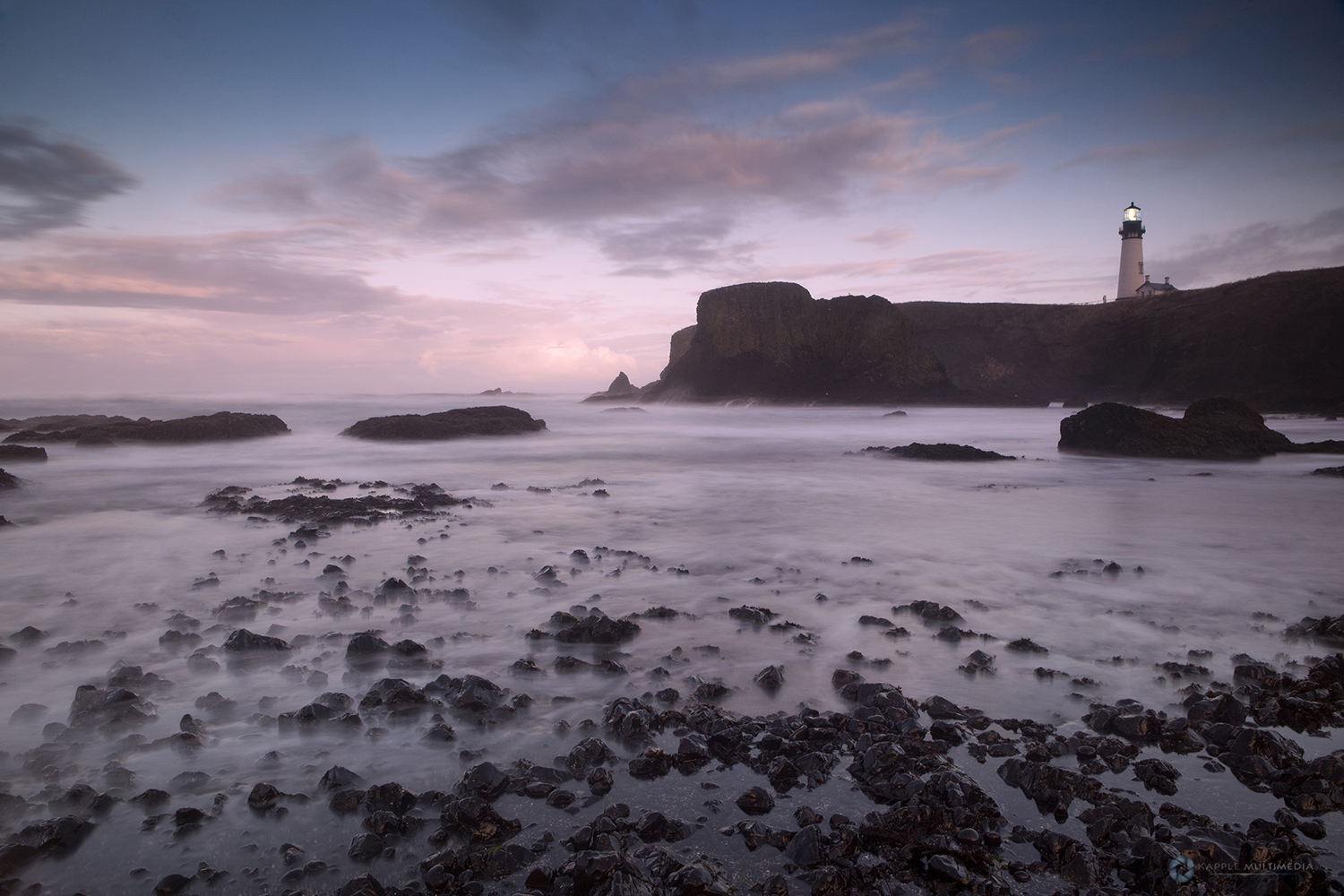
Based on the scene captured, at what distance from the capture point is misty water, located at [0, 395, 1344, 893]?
2.56m

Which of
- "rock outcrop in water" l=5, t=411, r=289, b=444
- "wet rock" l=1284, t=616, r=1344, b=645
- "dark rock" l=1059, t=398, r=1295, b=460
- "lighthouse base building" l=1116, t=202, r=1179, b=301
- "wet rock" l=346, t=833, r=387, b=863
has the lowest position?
"wet rock" l=1284, t=616, r=1344, b=645

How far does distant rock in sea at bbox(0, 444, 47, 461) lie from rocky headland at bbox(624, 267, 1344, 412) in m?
40.1

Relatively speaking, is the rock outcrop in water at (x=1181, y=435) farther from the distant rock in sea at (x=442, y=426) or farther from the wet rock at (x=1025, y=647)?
the distant rock in sea at (x=442, y=426)

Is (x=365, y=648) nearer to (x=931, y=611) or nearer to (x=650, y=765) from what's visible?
(x=650, y=765)

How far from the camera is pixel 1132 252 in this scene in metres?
58.0

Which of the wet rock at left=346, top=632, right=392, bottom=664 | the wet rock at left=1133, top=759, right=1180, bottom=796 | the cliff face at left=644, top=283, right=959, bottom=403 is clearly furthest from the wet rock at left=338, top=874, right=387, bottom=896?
the cliff face at left=644, top=283, right=959, bottom=403

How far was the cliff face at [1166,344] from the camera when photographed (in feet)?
122

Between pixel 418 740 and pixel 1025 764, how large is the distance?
2526mm

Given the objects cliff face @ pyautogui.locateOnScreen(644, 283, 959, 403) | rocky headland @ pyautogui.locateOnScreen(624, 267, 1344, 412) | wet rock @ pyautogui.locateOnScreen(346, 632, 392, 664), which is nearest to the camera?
wet rock @ pyautogui.locateOnScreen(346, 632, 392, 664)

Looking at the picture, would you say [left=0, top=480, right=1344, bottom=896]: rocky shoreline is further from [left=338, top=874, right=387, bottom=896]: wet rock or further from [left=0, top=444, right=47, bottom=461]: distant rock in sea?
[left=0, top=444, right=47, bottom=461]: distant rock in sea

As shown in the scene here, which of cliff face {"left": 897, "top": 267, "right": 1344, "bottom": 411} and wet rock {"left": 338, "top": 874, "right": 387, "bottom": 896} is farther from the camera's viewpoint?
cliff face {"left": 897, "top": 267, "right": 1344, "bottom": 411}

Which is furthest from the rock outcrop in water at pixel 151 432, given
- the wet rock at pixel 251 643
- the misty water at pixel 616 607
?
the wet rock at pixel 251 643

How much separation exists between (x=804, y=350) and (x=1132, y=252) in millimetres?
32879
